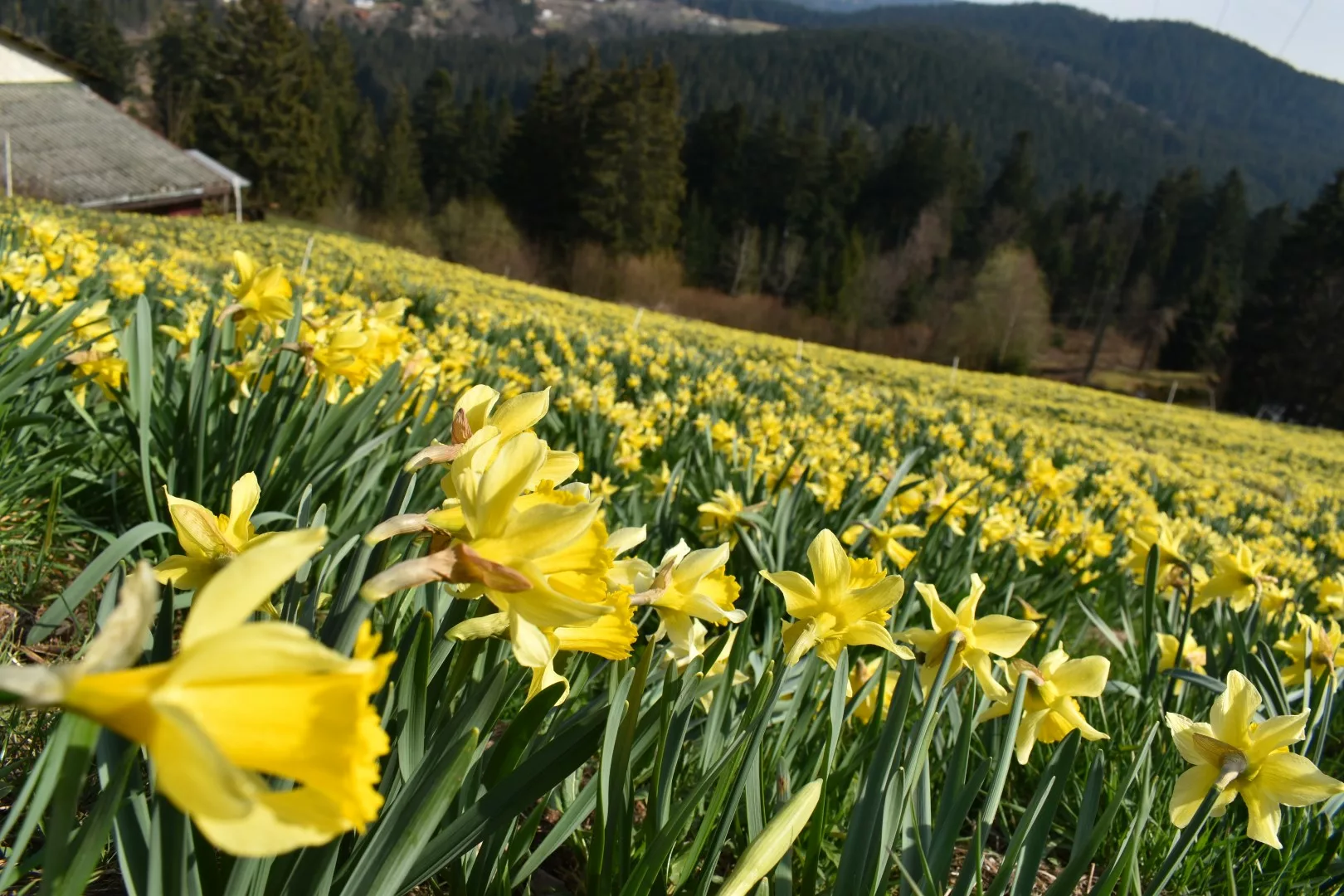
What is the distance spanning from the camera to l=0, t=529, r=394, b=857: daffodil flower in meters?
0.35

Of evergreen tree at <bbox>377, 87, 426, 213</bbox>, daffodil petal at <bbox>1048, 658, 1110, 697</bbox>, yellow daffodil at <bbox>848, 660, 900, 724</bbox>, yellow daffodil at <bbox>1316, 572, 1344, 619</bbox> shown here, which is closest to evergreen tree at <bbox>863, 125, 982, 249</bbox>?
evergreen tree at <bbox>377, 87, 426, 213</bbox>

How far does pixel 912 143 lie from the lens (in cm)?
5622

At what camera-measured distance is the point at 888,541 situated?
1854 millimetres

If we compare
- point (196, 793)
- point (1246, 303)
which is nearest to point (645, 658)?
point (196, 793)

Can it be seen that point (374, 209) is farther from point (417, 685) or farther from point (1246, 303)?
point (417, 685)

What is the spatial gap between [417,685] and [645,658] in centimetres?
22

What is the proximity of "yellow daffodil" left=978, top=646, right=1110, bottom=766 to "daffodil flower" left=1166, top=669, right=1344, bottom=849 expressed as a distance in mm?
96

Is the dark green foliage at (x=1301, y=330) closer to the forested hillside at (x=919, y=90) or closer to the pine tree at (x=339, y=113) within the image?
the pine tree at (x=339, y=113)

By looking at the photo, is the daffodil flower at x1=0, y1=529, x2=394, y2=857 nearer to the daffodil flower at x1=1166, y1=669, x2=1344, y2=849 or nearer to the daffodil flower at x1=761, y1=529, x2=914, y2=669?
the daffodil flower at x1=761, y1=529, x2=914, y2=669

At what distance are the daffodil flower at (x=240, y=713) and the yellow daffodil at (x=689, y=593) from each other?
0.46 meters

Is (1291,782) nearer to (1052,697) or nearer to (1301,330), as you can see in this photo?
(1052,697)

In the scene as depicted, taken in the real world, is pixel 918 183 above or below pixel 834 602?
above

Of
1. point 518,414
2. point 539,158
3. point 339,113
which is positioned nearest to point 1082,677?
point 518,414

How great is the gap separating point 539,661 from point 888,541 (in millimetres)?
1358
